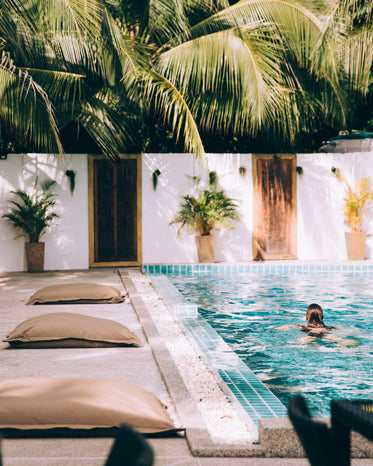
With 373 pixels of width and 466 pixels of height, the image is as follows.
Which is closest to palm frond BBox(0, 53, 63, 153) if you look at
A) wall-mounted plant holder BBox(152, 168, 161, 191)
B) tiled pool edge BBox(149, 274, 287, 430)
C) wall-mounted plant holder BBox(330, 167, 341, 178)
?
tiled pool edge BBox(149, 274, 287, 430)

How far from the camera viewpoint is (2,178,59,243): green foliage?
10414 mm

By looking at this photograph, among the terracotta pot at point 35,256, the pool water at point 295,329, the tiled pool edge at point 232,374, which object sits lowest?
the pool water at point 295,329

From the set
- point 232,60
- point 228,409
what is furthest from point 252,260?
point 228,409

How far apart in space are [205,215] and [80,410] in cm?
808

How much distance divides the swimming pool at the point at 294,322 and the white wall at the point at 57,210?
5.77ft

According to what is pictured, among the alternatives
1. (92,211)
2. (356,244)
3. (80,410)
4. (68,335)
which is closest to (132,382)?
(80,410)

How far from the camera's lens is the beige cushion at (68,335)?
5082mm

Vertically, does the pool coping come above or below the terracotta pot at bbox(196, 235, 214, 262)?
below

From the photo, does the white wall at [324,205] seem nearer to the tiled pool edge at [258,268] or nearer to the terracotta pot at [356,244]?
the terracotta pot at [356,244]

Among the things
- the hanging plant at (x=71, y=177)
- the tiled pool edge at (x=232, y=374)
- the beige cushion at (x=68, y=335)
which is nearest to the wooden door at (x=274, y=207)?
the hanging plant at (x=71, y=177)

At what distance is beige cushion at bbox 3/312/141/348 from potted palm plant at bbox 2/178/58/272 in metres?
5.43

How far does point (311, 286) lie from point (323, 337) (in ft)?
10.8

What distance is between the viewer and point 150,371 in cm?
439

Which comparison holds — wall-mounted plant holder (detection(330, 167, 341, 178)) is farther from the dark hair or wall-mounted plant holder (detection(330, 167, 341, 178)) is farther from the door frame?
the dark hair
